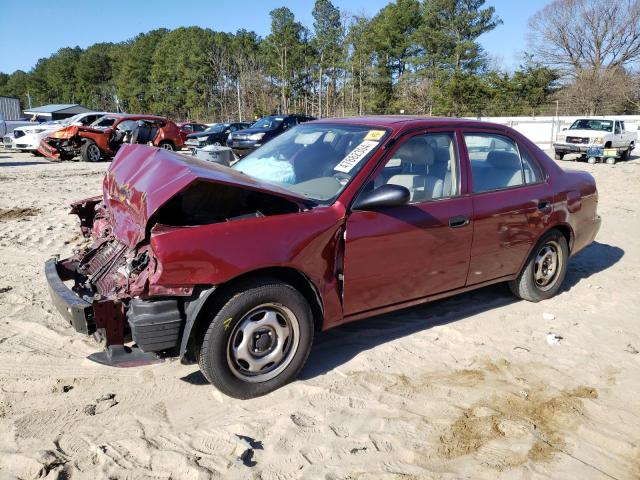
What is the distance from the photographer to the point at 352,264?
3379mm

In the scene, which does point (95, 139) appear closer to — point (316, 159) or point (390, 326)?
point (316, 159)

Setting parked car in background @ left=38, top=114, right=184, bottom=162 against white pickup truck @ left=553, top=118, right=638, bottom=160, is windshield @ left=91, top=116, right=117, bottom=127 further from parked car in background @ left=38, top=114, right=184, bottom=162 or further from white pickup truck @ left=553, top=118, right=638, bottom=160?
white pickup truck @ left=553, top=118, right=638, bottom=160

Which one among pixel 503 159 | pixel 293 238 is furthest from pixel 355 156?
pixel 503 159

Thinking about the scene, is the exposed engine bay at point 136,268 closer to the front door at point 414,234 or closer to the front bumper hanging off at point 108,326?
the front bumper hanging off at point 108,326

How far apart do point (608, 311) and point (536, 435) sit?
250 cm

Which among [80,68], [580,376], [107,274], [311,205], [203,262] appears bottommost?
[580,376]

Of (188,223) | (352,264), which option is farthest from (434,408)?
(188,223)

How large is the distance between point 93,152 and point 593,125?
19.0m

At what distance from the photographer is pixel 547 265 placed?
198 inches

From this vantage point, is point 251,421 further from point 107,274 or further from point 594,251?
point 594,251

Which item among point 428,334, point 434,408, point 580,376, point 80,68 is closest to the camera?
point 434,408

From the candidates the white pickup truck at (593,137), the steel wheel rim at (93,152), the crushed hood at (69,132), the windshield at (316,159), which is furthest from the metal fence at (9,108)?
the windshield at (316,159)

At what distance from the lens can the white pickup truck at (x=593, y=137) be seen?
65.4ft

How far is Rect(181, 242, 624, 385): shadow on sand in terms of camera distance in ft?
12.2
